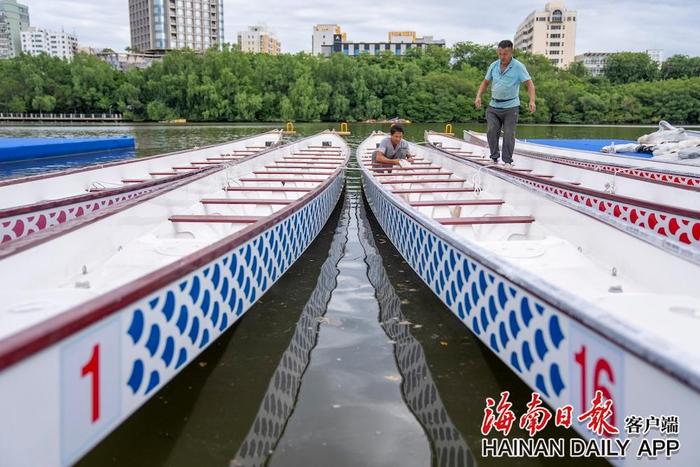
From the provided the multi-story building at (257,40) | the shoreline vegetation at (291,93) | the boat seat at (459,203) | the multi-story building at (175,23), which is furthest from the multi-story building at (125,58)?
the boat seat at (459,203)

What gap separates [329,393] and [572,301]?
164cm

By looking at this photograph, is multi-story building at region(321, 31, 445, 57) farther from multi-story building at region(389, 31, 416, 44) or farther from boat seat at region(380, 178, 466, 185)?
boat seat at region(380, 178, 466, 185)

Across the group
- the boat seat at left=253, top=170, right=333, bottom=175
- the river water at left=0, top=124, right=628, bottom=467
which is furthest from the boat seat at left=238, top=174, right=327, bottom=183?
the river water at left=0, top=124, right=628, bottom=467

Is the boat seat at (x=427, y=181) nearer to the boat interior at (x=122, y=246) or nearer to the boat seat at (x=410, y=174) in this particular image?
the boat seat at (x=410, y=174)

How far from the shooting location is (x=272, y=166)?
935cm

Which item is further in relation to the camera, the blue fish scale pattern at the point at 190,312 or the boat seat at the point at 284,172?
the boat seat at the point at 284,172

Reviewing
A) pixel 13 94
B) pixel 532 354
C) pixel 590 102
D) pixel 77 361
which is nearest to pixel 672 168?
pixel 532 354

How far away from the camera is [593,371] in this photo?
1993mm

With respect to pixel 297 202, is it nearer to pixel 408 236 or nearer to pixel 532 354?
pixel 408 236

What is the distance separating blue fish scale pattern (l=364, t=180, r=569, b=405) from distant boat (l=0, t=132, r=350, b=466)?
50.7 inches

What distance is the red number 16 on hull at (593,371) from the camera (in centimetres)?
188

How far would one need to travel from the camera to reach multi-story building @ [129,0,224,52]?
10456 cm

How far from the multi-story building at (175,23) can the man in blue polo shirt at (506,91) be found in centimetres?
10464

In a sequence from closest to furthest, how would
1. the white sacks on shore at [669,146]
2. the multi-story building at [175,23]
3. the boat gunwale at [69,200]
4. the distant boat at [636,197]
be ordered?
the distant boat at [636,197], the boat gunwale at [69,200], the white sacks on shore at [669,146], the multi-story building at [175,23]
